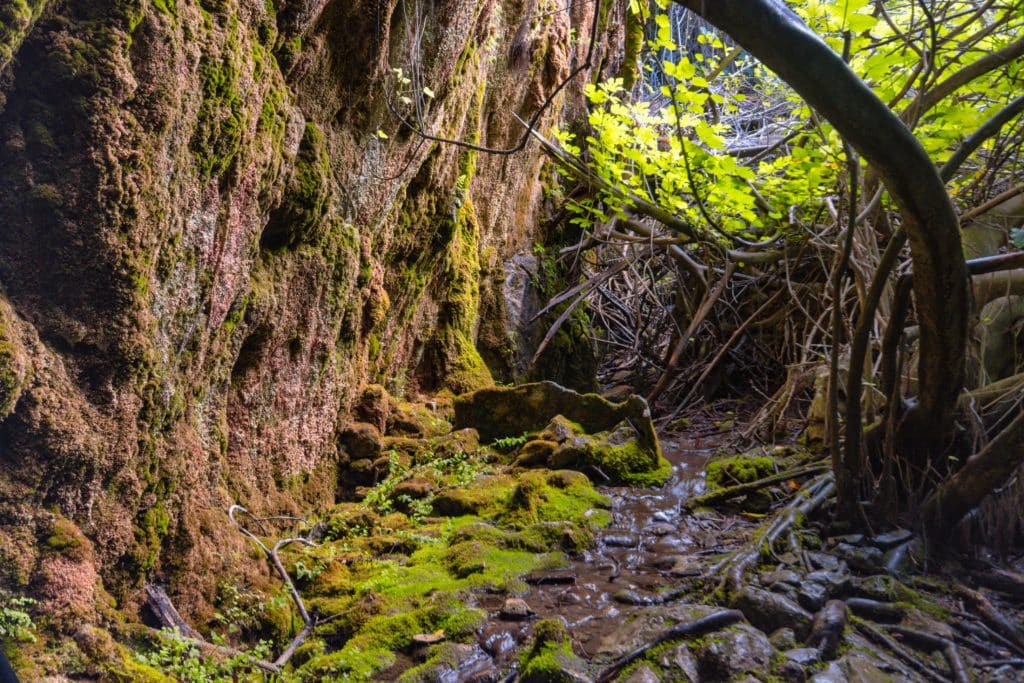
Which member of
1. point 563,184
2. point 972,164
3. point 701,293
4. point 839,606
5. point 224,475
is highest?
point 563,184

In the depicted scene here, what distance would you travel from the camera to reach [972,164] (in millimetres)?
6125

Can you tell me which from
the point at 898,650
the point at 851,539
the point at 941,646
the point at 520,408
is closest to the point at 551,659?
the point at 898,650

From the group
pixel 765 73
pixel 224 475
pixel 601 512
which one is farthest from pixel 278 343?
pixel 765 73

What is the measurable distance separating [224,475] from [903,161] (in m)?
3.60

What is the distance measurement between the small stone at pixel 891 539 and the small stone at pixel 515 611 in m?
2.08

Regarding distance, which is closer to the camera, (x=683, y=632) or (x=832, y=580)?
(x=683, y=632)

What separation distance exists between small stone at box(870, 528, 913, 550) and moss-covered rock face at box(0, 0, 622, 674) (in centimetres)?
327

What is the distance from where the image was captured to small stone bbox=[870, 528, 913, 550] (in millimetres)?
3785

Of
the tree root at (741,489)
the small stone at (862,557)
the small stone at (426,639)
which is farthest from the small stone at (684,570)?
the small stone at (426,639)

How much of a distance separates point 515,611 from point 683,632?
772mm

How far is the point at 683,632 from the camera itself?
2.76 metres

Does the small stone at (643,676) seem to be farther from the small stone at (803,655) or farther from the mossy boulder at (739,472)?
the mossy boulder at (739,472)

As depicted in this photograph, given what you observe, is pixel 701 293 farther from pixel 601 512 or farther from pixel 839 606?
pixel 839 606

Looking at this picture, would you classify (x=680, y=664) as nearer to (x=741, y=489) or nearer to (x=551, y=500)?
(x=551, y=500)
